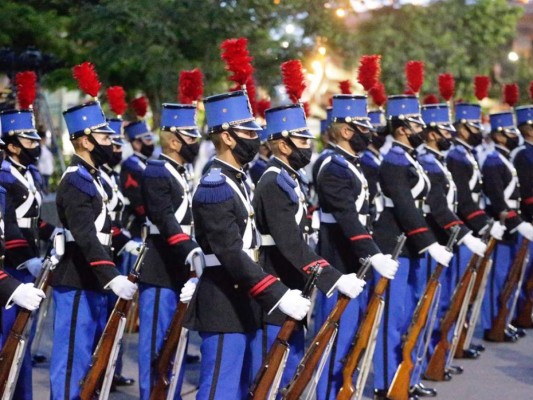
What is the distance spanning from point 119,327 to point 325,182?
1670 mm

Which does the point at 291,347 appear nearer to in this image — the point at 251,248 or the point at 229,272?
the point at 251,248

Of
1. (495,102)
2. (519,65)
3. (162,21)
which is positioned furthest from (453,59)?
(519,65)

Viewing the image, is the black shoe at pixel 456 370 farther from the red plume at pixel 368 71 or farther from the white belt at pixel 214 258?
the white belt at pixel 214 258

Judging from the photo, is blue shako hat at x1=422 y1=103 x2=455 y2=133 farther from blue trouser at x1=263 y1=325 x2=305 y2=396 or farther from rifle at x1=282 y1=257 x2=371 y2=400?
rifle at x1=282 y1=257 x2=371 y2=400

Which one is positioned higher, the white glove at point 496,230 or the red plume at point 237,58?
the red plume at point 237,58

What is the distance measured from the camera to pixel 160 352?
26.1 ft

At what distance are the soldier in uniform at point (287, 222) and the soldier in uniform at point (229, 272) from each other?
190mm

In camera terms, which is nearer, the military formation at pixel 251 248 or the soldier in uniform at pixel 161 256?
the military formation at pixel 251 248

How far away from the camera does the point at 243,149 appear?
642cm

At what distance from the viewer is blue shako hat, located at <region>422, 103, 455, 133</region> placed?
10023 millimetres

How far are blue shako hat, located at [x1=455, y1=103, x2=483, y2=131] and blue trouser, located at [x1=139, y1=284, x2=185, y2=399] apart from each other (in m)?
4.15

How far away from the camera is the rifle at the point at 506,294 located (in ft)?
37.1

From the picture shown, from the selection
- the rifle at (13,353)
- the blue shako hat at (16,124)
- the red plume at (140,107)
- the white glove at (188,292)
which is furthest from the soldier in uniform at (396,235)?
the red plume at (140,107)

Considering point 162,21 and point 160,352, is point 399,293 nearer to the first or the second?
point 160,352
